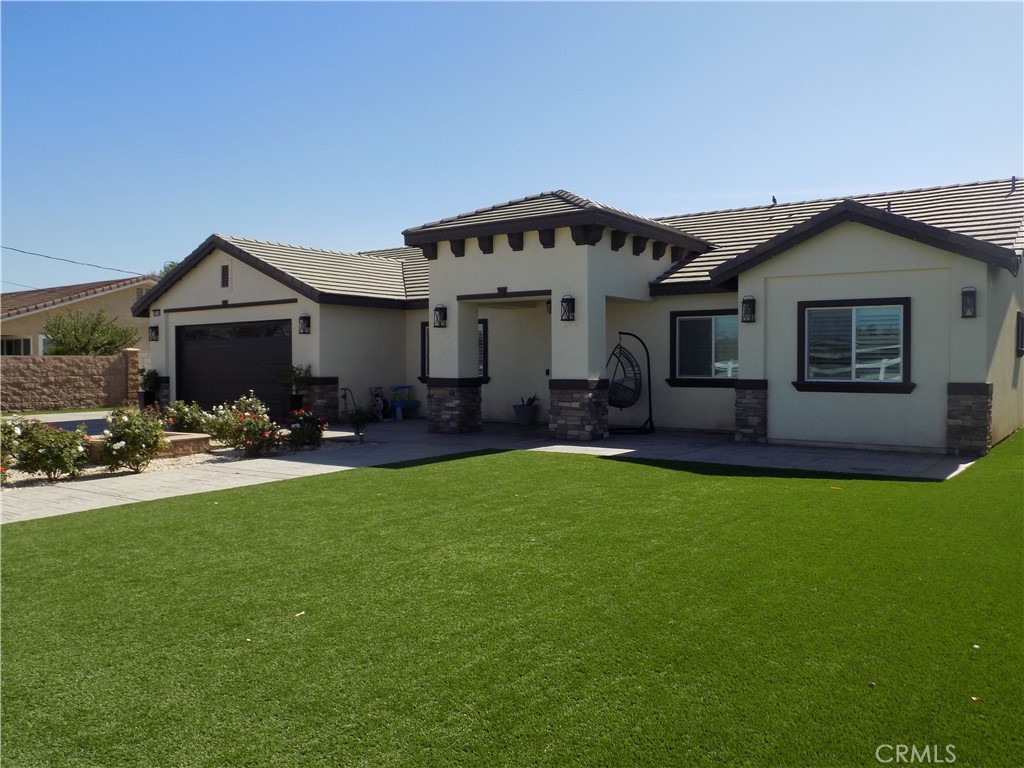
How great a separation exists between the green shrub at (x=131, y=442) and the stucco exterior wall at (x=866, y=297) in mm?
9653

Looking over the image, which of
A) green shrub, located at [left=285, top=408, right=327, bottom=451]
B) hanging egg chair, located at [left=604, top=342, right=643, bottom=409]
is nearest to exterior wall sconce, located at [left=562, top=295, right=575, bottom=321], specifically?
hanging egg chair, located at [left=604, top=342, right=643, bottom=409]

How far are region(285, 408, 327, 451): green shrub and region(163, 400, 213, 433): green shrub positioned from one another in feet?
6.32

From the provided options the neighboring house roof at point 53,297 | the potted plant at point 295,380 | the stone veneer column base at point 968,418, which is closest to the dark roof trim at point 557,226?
the potted plant at point 295,380

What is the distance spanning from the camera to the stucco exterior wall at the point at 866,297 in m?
12.3

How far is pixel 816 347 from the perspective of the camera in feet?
44.7

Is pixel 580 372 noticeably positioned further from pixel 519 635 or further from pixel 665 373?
pixel 519 635

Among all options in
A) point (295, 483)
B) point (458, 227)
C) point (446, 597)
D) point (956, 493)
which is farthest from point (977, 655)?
point (458, 227)

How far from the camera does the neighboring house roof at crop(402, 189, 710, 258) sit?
578 inches

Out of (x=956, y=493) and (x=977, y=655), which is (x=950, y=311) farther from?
(x=977, y=655)

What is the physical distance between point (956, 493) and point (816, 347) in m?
4.95

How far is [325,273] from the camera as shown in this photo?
20.5 meters

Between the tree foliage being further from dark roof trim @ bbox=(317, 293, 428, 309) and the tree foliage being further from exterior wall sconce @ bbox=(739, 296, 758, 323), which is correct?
exterior wall sconce @ bbox=(739, 296, 758, 323)

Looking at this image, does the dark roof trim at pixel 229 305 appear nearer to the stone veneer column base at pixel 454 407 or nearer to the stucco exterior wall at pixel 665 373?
the stone veneer column base at pixel 454 407

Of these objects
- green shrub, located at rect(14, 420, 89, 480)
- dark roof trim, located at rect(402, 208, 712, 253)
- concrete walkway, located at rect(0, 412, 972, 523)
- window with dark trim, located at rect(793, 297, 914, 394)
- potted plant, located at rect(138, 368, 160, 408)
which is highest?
dark roof trim, located at rect(402, 208, 712, 253)
